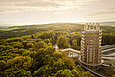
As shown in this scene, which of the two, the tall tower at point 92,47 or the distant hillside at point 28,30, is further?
the distant hillside at point 28,30

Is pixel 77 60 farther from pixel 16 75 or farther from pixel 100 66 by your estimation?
pixel 16 75

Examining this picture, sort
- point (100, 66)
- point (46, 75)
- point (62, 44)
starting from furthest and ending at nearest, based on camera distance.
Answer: point (62, 44), point (100, 66), point (46, 75)

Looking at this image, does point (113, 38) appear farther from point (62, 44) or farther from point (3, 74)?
point (3, 74)

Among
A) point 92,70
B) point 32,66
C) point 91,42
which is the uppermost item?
point 91,42

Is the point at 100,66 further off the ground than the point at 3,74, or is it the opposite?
the point at 3,74

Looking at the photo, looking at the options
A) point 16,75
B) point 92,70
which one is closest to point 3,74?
point 16,75

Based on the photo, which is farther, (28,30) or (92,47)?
(28,30)

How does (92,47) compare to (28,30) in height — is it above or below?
below

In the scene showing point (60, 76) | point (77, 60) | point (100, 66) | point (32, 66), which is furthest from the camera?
point (77, 60)

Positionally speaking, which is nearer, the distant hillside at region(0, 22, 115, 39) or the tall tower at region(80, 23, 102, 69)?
the tall tower at region(80, 23, 102, 69)

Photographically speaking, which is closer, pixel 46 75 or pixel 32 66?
pixel 46 75
